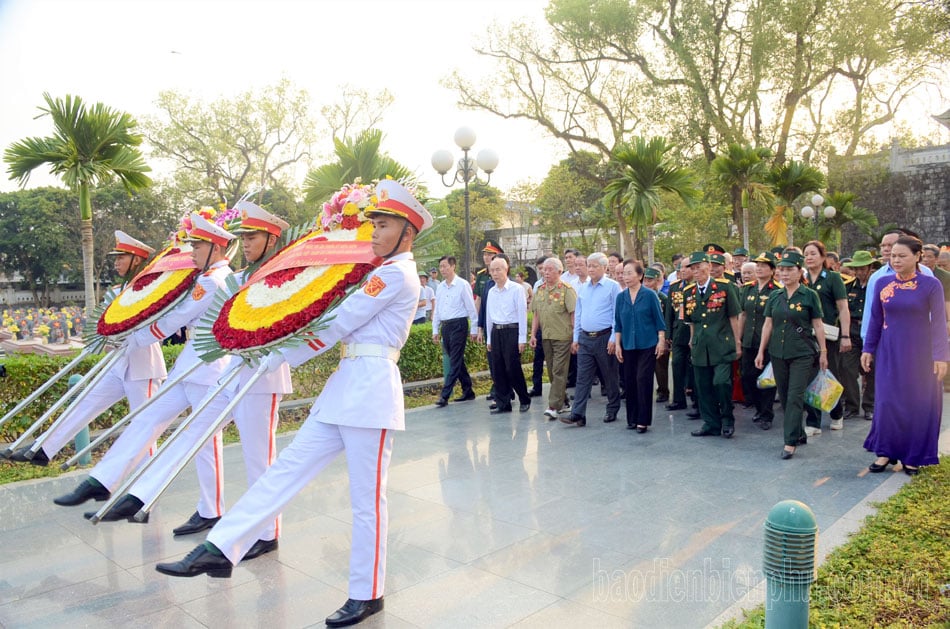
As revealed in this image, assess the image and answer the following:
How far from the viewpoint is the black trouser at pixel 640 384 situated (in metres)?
7.16

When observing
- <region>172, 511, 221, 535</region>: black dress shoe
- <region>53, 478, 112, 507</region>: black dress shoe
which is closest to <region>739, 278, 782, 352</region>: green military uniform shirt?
<region>172, 511, 221, 535</region>: black dress shoe

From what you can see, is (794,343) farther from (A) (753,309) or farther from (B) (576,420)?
(B) (576,420)

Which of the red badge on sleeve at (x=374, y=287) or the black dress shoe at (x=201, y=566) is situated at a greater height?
the red badge on sleeve at (x=374, y=287)

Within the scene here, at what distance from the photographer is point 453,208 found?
4625 cm

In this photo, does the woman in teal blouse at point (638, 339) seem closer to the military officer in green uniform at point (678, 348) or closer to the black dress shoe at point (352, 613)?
the military officer in green uniform at point (678, 348)

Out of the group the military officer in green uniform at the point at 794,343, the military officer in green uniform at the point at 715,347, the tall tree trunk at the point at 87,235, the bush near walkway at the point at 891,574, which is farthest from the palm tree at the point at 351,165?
the bush near walkway at the point at 891,574

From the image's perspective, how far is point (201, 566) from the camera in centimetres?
299

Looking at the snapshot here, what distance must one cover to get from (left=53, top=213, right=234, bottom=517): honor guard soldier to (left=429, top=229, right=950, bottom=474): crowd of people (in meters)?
4.00

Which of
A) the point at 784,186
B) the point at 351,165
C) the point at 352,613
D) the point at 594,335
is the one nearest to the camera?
the point at 352,613

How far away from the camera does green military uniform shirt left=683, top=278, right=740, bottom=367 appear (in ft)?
22.2

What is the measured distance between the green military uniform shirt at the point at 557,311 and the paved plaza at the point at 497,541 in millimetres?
1570

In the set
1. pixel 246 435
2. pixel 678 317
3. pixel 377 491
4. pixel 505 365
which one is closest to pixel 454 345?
pixel 505 365

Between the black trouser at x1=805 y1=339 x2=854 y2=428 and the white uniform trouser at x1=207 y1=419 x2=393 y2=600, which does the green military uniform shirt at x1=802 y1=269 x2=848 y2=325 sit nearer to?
the black trouser at x1=805 y1=339 x2=854 y2=428

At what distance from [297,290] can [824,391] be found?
183 inches
